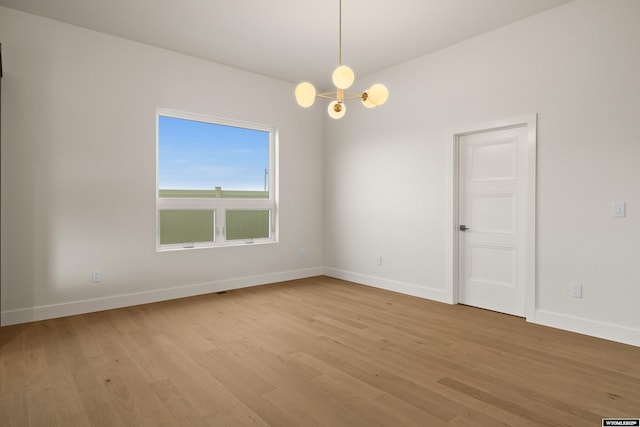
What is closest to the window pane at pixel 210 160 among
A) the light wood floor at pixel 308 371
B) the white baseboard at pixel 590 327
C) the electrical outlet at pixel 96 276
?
the electrical outlet at pixel 96 276

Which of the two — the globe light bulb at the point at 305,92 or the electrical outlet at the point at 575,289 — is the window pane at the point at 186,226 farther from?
the electrical outlet at the point at 575,289

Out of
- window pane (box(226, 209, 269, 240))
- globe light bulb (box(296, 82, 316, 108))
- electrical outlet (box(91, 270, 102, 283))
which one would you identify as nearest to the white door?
globe light bulb (box(296, 82, 316, 108))

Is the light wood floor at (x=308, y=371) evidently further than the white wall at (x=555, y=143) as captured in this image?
No

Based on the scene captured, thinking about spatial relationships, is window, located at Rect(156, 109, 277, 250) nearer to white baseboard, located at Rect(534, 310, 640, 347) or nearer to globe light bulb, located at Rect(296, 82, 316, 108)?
globe light bulb, located at Rect(296, 82, 316, 108)

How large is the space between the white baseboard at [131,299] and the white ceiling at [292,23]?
2.90m

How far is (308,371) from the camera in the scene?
251cm

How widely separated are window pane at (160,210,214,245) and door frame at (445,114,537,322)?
3.07 meters

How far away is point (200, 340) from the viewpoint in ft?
10.2

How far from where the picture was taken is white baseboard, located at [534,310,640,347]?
9.87 feet

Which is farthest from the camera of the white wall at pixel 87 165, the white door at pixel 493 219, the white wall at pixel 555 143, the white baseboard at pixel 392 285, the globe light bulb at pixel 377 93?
the white baseboard at pixel 392 285

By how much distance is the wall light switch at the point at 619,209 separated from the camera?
3053 mm

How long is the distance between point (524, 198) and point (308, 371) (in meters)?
2.77

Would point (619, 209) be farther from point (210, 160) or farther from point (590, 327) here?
point (210, 160)

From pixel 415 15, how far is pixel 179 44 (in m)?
2.66
